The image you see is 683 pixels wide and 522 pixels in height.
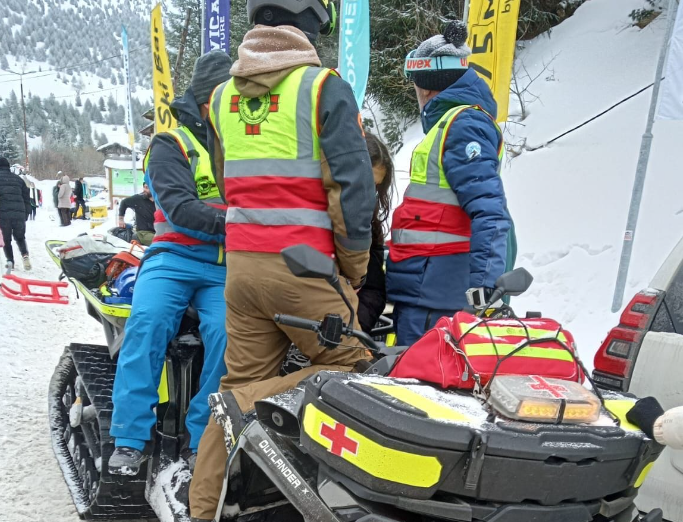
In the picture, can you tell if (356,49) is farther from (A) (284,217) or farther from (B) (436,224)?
(A) (284,217)

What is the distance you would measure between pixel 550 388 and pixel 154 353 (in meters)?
1.93

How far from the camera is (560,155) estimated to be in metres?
10.4

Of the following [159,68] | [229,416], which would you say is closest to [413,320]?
[229,416]

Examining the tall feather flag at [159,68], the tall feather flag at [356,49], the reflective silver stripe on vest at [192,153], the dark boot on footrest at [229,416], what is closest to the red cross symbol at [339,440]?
the dark boot on footrest at [229,416]

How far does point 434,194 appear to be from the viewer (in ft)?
9.21

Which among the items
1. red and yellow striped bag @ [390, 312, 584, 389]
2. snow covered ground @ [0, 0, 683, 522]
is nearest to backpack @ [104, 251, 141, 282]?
snow covered ground @ [0, 0, 683, 522]

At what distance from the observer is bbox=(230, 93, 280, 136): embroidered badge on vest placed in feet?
7.01

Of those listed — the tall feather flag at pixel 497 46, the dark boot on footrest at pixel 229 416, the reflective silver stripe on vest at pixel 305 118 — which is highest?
the tall feather flag at pixel 497 46

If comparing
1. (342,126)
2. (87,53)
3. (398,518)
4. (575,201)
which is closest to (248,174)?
(342,126)

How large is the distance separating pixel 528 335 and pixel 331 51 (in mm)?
18077

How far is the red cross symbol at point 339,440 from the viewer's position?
1386 mm

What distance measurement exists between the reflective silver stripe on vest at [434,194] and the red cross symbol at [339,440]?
158 centimetres

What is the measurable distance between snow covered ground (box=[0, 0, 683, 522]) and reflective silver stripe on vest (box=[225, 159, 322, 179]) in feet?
7.18

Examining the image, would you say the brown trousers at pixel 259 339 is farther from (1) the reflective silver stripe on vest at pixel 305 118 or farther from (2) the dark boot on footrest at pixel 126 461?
(2) the dark boot on footrest at pixel 126 461
